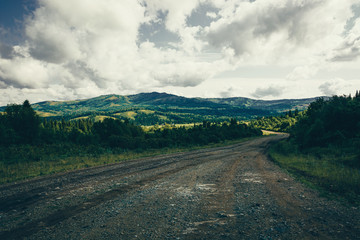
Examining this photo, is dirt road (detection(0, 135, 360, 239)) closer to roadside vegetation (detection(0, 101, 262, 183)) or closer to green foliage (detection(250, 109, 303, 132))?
roadside vegetation (detection(0, 101, 262, 183))

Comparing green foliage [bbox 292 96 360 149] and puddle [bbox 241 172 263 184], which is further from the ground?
green foliage [bbox 292 96 360 149]

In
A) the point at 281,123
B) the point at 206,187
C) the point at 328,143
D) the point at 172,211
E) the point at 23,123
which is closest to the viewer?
the point at 172,211

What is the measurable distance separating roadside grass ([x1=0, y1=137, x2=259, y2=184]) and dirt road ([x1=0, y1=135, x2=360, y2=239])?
3905 millimetres

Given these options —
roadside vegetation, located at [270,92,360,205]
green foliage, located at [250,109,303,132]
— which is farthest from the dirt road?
green foliage, located at [250,109,303,132]

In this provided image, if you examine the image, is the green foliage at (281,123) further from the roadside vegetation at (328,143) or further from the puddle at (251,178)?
the puddle at (251,178)

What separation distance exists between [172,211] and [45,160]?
20.0 meters

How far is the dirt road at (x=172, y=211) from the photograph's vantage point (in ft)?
17.7

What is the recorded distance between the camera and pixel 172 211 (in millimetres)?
6918

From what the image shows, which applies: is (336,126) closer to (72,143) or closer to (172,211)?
(172,211)

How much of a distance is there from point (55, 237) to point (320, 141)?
102 feet

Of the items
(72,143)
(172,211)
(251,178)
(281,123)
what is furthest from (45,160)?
(281,123)

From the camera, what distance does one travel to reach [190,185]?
34.2 feet

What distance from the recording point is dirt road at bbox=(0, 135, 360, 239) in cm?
539

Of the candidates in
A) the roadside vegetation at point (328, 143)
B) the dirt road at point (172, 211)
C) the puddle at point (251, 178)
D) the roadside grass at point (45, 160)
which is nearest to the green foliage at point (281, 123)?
the roadside vegetation at point (328, 143)
